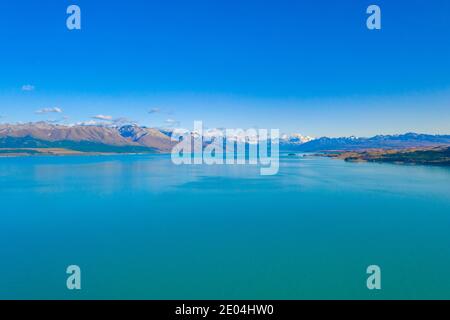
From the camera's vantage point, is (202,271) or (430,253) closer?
(202,271)

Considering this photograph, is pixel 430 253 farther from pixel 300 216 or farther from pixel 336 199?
pixel 336 199

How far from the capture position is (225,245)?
57.4 feet

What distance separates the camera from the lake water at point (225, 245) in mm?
12672

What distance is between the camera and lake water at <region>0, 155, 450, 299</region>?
1267 centimetres

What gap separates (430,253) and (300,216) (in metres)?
9.01

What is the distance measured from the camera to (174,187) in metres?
39.5

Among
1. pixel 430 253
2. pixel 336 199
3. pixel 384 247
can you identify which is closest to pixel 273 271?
pixel 384 247

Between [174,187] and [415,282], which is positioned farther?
[174,187]

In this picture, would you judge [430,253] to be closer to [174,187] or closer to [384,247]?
[384,247]

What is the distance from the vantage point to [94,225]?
21.8 meters
